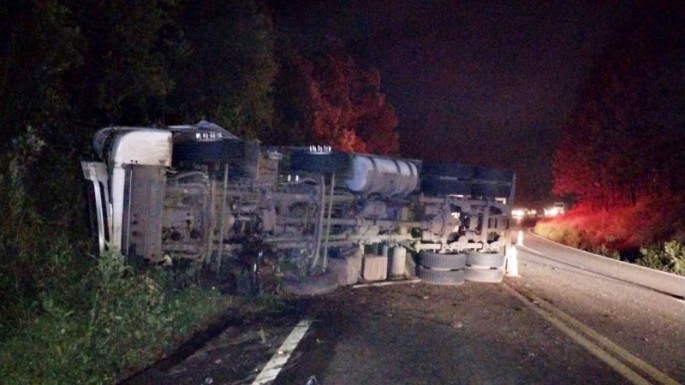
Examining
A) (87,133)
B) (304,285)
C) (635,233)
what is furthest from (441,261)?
(635,233)

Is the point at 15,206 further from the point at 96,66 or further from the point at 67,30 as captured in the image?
the point at 96,66

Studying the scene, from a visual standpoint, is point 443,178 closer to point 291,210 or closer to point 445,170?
point 445,170

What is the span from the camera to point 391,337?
824 cm

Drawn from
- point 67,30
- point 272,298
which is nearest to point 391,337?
point 272,298

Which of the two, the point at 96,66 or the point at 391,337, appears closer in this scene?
the point at 391,337

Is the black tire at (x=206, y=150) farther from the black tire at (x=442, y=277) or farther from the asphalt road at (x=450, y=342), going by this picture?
the black tire at (x=442, y=277)

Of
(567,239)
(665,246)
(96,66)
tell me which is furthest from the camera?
(567,239)

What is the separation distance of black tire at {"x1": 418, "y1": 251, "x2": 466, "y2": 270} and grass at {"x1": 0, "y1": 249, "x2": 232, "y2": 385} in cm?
570

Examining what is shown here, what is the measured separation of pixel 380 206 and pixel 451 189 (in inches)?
64.7

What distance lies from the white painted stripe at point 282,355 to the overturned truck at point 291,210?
6.98 ft

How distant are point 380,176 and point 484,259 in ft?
9.86

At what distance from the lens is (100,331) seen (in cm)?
673

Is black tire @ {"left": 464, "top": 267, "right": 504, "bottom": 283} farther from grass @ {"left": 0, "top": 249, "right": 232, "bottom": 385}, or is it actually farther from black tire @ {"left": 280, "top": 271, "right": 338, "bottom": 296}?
grass @ {"left": 0, "top": 249, "right": 232, "bottom": 385}

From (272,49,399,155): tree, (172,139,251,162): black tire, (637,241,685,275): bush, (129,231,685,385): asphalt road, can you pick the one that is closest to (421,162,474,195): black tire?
(129,231,685,385): asphalt road
